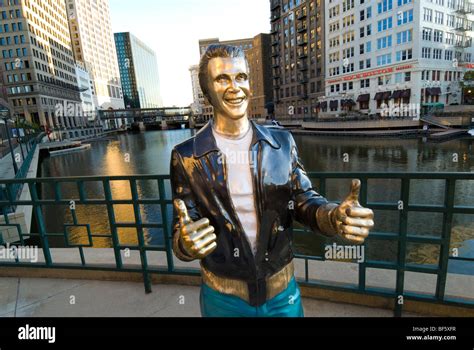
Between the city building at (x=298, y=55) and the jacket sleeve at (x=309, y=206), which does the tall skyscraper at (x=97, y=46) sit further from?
the jacket sleeve at (x=309, y=206)

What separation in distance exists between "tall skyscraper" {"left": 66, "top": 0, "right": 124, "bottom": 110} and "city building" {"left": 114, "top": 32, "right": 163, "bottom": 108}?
1367 centimetres

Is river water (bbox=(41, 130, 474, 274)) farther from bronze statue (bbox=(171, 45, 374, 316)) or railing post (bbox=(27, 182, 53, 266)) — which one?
bronze statue (bbox=(171, 45, 374, 316))

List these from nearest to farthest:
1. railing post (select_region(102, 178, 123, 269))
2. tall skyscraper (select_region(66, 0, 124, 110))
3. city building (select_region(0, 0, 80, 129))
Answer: railing post (select_region(102, 178, 123, 269)), city building (select_region(0, 0, 80, 129)), tall skyscraper (select_region(66, 0, 124, 110))

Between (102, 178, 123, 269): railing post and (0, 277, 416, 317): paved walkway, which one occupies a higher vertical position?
(102, 178, 123, 269): railing post

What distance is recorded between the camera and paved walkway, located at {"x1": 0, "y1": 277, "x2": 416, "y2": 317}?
10.7 feet

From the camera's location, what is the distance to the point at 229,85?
5.22 feet

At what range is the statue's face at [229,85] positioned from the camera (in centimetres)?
159

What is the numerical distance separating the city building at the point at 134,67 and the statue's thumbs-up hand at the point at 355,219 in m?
159

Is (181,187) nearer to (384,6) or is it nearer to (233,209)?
(233,209)

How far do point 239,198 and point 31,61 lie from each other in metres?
77.7

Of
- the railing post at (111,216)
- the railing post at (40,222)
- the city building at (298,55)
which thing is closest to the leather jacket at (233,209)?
the railing post at (111,216)

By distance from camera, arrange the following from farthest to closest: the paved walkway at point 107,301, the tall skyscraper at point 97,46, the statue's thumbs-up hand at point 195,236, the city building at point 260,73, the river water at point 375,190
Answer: the tall skyscraper at point 97,46
the city building at point 260,73
the river water at point 375,190
the paved walkway at point 107,301
the statue's thumbs-up hand at point 195,236

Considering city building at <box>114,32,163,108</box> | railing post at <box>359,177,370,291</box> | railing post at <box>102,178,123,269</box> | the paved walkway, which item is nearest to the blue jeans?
railing post at <box>359,177,370,291</box>
